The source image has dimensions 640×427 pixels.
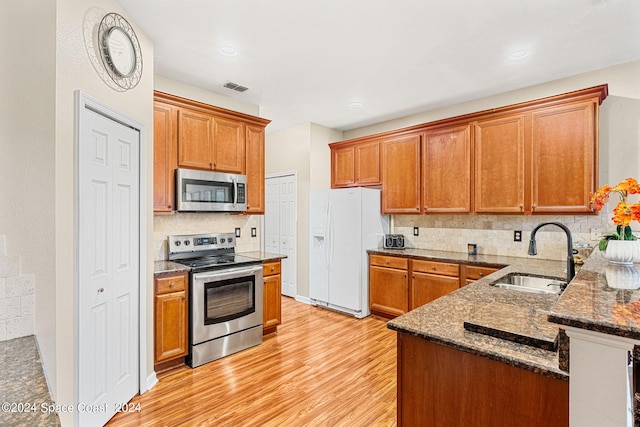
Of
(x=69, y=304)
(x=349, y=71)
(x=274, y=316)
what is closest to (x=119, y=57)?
(x=69, y=304)

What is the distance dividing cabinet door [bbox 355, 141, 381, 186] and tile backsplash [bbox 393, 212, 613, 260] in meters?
→ 0.67

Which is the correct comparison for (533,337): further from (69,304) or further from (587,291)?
(69,304)

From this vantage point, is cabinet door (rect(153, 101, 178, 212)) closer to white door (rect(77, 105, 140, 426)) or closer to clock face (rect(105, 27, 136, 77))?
white door (rect(77, 105, 140, 426))

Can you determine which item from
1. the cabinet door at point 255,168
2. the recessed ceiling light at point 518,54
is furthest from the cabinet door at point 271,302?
the recessed ceiling light at point 518,54

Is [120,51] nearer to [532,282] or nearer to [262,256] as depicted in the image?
[262,256]

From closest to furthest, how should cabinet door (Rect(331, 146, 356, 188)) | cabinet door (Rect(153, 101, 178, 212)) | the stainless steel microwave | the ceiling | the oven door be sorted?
the ceiling → the oven door → cabinet door (Rect(153, 101, 178, 212)) → the stainless steel microwave → cabinet door (Rect(331, 146, 356, 188))

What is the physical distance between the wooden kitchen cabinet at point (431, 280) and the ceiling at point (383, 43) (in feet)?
6.50

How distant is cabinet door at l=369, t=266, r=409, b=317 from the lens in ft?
12.7

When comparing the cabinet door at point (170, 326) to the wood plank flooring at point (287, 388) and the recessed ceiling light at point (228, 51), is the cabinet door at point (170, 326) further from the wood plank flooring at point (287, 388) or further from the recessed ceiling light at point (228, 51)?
the recessed ceiling light at point (228, 51)

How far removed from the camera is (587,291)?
3.80ft

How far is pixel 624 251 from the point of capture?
1492mm

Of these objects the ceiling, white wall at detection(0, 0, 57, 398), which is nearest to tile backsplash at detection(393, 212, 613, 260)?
the ceiling

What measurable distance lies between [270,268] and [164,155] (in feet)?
5.13

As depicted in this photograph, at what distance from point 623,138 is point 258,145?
143 inches
